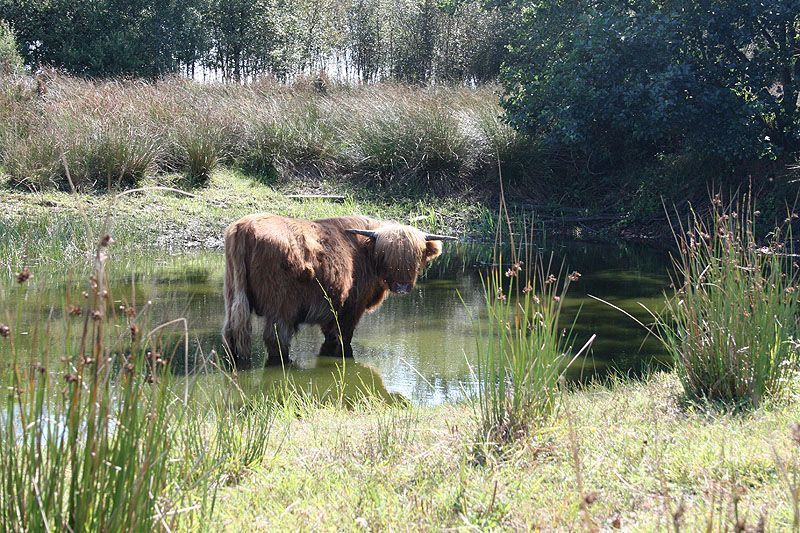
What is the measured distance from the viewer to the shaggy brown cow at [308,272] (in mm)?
7188

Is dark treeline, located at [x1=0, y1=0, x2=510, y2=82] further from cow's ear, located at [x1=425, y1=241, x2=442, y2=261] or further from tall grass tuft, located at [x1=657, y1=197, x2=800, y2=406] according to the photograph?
tall grass tuft, located at [x1=657, y1=197, x2=800, y2=406]

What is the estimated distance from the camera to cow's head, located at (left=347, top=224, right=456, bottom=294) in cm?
803

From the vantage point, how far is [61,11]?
31.3 meters

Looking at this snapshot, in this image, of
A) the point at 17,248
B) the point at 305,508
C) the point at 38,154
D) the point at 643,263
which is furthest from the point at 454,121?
the point at 305,508

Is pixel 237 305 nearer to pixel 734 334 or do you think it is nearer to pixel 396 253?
pixel 396 253

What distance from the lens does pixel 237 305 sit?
7219 mm

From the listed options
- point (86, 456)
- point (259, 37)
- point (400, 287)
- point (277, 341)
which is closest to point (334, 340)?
point (277, 341)

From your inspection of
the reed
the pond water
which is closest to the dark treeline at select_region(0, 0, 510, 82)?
the pond water

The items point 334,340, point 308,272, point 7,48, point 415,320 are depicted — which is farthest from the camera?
point 7,48

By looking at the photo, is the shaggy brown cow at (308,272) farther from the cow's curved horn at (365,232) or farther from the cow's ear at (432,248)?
the cow's ear at (432,248)

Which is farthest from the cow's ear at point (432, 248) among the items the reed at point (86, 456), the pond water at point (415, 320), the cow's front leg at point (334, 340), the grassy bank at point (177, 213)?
the reed at point (86, 456)

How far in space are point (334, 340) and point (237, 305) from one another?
1093 millimetres

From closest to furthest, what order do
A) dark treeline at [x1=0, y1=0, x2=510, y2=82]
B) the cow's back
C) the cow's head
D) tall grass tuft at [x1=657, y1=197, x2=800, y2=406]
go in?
1. tall grass tuft at [x1=657, y1=197, x2=800, y2=406]
2. the cow's back
3. the cow's head
4. dark treeline at [x1=0, y1=0, x2=510, y2=82]

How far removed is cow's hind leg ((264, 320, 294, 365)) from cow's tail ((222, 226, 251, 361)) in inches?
8.6
